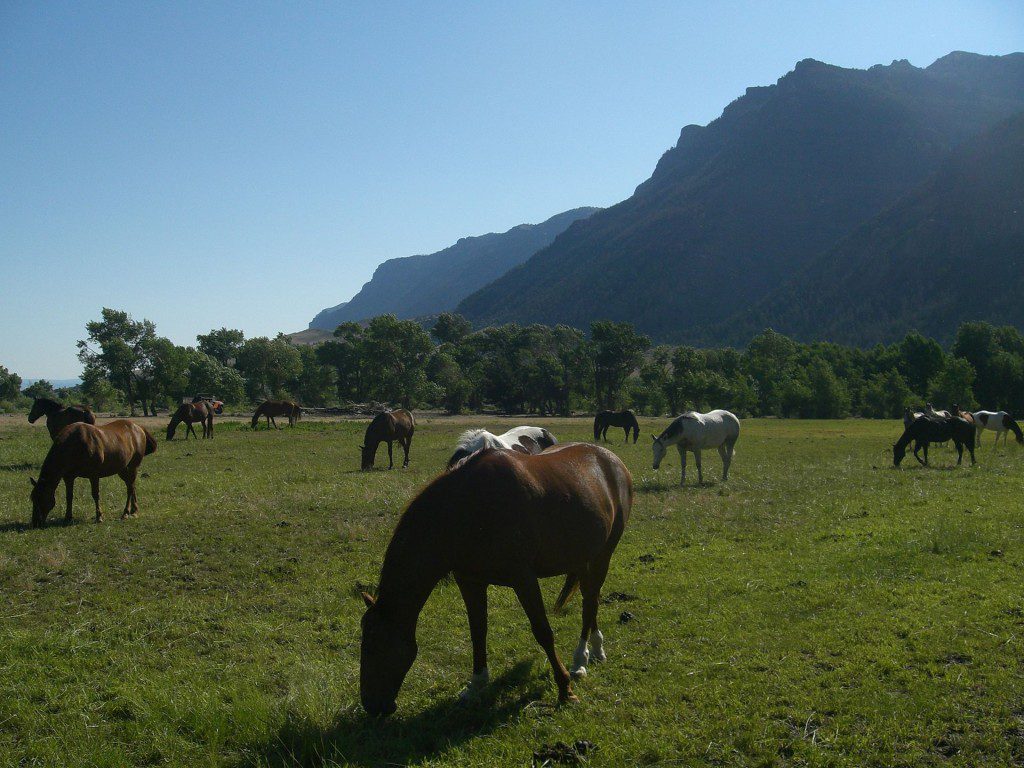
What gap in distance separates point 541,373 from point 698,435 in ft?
191

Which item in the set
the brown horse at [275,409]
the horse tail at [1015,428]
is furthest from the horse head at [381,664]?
the brown horse at [275,409]

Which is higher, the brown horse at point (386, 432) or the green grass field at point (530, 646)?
the brown horse at point (386, 432)

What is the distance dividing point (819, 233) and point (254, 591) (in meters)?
218

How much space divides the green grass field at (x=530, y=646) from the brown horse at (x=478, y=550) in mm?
529

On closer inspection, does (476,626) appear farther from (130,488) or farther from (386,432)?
(386,432)

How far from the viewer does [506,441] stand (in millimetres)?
13250

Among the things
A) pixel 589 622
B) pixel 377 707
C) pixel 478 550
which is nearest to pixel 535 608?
pixel 478 550

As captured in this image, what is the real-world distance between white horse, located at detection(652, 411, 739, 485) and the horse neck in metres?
14.1

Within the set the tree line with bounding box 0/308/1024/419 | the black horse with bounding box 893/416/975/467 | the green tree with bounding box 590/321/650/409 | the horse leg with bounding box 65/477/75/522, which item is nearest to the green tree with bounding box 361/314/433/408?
the tree line with bounding box 0/308/1024/419

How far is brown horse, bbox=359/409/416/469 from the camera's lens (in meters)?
23.0

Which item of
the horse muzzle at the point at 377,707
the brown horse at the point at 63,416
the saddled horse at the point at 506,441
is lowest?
the horse muzzle at the point at 377,707

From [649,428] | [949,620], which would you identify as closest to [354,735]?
[949,620]

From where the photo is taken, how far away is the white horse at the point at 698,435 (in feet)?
61.7

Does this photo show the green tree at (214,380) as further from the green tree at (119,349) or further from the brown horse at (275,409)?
the brown horse at (275,409)
